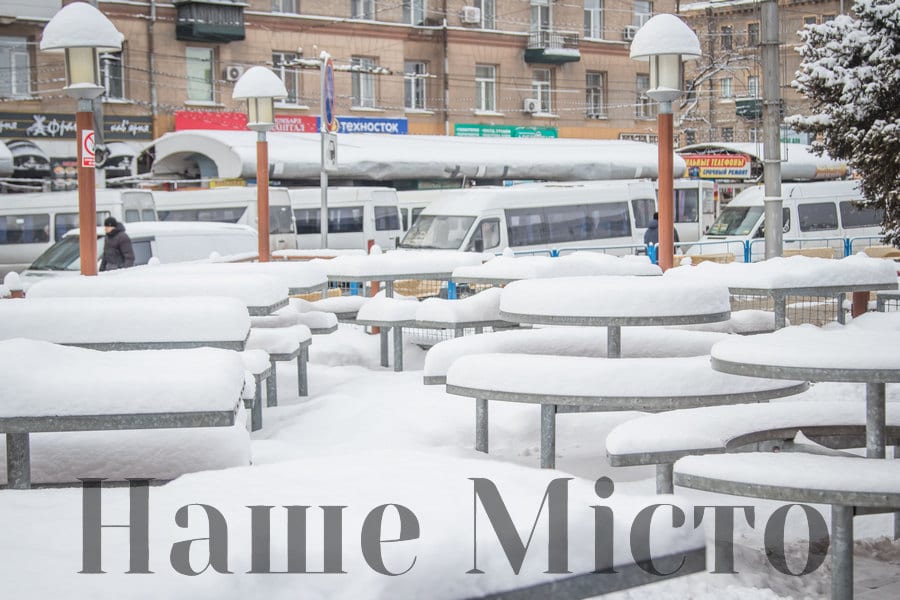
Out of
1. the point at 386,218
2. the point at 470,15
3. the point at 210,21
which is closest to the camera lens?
the point at 386,218

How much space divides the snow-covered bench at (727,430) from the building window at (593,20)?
3994 centimetres

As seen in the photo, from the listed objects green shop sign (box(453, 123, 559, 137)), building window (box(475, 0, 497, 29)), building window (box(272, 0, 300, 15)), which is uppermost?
building window (box(475, 0, 497, 29))

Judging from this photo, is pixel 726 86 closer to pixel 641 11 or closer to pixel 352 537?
pixel 641 11

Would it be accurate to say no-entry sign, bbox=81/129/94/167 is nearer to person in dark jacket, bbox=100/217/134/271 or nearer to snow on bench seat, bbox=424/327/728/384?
snow on bench seat, bbox=424/327/728/384

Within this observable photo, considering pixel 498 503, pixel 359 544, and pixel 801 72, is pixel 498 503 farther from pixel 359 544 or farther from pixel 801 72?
pixel 801 72

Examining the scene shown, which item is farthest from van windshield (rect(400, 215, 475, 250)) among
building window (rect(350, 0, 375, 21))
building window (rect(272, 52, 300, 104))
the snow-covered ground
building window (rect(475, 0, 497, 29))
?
building window (rect(475, 0, 497, 29))

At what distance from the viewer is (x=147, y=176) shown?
98.5ft

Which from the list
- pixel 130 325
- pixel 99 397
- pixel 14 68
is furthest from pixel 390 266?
pixel 14 68

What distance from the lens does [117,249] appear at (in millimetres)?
16031

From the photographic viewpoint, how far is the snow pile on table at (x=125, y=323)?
A: 21.1ft

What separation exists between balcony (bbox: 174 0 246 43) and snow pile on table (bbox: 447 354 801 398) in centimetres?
2959

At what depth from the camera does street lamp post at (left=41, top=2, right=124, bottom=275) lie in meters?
9.52

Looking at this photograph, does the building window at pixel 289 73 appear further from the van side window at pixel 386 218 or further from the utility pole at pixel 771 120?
the utility pole at pixel 771 120

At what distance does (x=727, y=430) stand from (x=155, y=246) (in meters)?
13.7
